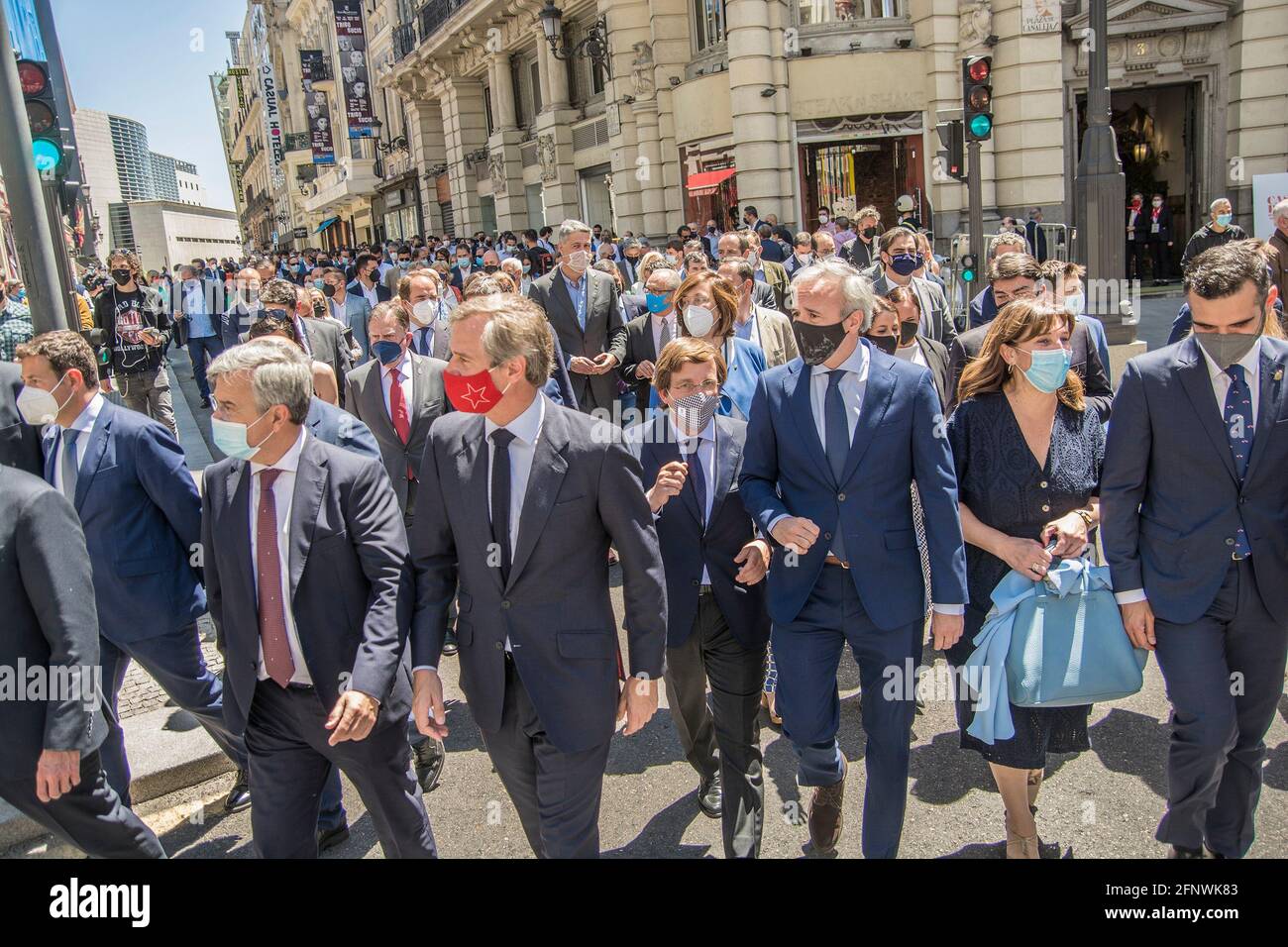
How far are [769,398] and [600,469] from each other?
2.91 feet

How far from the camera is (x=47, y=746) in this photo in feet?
10.0

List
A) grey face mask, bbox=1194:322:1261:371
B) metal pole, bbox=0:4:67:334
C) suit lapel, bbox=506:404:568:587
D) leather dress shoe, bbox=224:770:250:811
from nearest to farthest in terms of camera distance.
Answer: suit lapel, bbox=506:404:568:587, grey face mask, bbox=1194:322:1261:371, leather dress shoe, bbox=224:770:250:811, metal pole, bbox=0:4:67:334

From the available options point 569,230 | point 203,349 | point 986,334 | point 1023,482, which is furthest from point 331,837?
point 203,349

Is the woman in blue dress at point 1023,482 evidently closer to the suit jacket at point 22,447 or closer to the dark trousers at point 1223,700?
the dark trousers at point 1223,700

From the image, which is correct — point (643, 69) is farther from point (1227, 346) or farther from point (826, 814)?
point (826, 814)

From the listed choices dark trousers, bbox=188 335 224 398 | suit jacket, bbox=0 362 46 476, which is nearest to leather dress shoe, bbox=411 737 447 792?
suit jacket, bbox=0 362 46 476

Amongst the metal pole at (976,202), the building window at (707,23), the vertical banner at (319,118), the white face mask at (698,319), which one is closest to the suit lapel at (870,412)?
the white face mask at (698,319)

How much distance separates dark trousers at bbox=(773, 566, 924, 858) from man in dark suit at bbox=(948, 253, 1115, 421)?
4.95 ft

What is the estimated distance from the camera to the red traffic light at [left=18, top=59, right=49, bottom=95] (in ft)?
23.3

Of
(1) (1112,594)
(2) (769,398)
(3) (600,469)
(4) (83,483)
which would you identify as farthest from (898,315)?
(4) (83,483)

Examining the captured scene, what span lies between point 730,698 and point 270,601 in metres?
1.72

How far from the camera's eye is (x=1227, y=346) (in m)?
3.17

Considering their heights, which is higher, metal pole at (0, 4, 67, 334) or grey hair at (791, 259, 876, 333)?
metal pole at (0, 4, 67, 334)

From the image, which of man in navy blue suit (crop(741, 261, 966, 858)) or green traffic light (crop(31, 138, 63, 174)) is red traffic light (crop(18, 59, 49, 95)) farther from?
man in navy blue suit (crop(741, 261, 966, 858))
